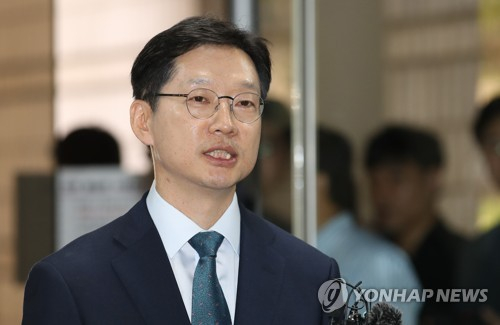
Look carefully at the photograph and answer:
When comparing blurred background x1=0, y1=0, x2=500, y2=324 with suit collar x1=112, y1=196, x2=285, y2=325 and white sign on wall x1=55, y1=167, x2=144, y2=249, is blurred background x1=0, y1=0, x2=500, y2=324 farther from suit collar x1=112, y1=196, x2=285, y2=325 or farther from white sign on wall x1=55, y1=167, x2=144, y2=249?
suit collar x1=112, y1=196, x2=285, y2=325

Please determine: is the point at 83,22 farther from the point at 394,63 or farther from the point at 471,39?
the point at 471,39

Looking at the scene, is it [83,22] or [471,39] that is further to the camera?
[83,22]

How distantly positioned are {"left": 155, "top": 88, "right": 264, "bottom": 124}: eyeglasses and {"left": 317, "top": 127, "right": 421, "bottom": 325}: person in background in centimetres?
227

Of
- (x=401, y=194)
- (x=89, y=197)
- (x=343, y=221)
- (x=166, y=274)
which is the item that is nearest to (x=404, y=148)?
(x=401, y=194)

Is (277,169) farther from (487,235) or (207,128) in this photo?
(207,128)

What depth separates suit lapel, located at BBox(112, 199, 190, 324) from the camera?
190 centimetres

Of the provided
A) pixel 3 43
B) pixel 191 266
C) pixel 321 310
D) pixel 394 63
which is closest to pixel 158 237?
pixel 191 266

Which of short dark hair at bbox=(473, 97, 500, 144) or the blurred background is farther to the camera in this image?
the blurred background

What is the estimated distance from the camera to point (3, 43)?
5148 millimetres

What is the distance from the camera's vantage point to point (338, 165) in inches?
197

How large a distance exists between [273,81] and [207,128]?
307cm

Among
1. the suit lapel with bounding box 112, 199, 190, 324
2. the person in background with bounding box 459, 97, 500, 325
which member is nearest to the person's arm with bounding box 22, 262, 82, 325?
the suit lapel with bounding box 112, 199, 190, 324

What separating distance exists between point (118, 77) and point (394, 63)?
1.48 m

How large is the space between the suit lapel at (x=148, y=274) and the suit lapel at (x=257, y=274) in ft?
0.43
